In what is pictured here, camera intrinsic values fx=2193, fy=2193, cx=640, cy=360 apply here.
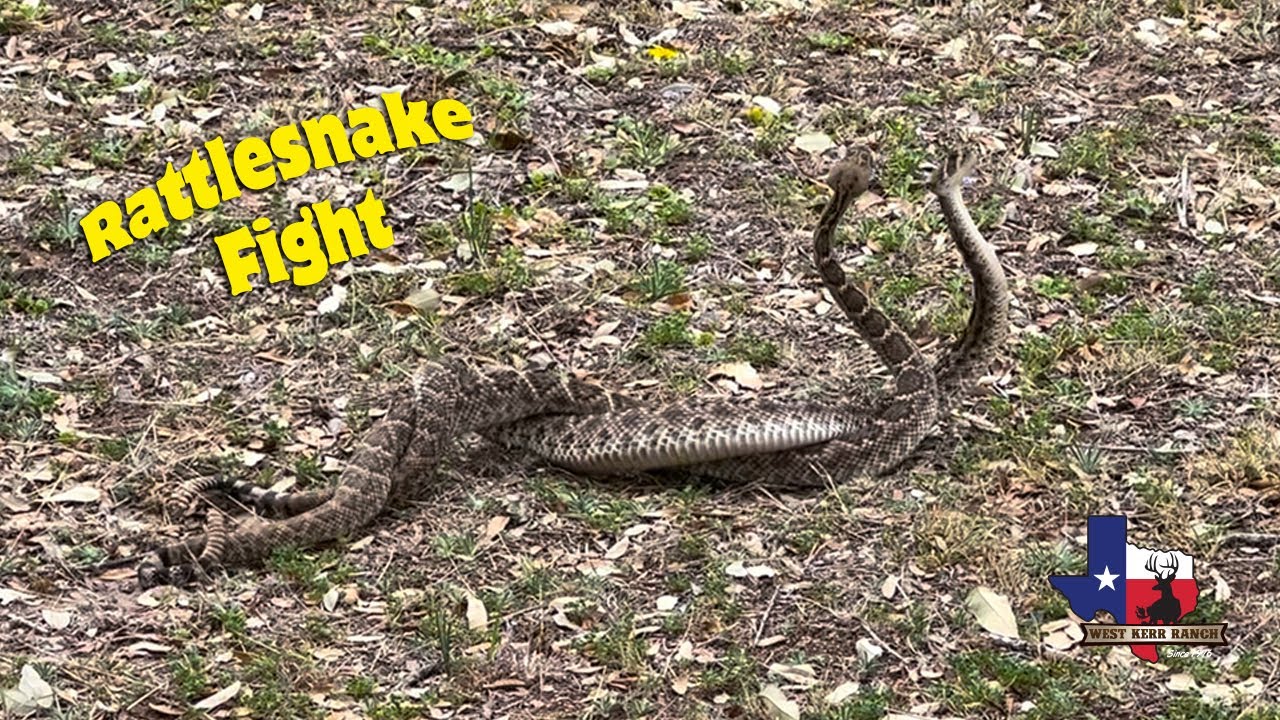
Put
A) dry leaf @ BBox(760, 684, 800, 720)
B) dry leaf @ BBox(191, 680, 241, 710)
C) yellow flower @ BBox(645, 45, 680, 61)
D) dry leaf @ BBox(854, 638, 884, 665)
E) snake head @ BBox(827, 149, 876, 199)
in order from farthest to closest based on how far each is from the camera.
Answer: yellow flower @ BBox(645, 45, 680, 61) → snake head @ BBox(827, 149, 876, 199) → dry leaf @ BBox(854, 638, 884, 665) → dry leaf @ BBox(191, 680, 241, 710) → dry leaf @ BBox(760, 684, 800, 720)

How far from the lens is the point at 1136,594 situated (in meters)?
7.20

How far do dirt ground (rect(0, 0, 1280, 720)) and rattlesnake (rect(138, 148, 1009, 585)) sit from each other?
0.12 m

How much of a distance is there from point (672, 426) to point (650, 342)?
117 centimetres

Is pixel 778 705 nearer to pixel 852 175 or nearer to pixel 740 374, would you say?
pixel 852 175

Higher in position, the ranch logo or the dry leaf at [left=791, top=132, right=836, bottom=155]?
the dry leaf at [left=791, top=132, right=836, bottom=155]

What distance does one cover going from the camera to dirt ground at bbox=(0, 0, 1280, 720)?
7.00m

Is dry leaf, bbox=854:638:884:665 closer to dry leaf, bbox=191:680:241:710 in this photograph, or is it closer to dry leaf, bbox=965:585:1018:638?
dry leaf, bbox=965:585:1018:638

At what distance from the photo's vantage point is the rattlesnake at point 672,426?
7875 millimetres

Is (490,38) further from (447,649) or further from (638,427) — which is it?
(447,649)

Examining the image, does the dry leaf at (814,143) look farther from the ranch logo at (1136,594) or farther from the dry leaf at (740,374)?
the ranch logo at (1136,594)

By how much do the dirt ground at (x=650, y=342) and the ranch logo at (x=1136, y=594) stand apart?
73 millimetres

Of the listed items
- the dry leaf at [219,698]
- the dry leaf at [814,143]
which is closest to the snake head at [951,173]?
the dry leaf at [814,143]

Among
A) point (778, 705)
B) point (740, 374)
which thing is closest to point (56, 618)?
point (778, 705)

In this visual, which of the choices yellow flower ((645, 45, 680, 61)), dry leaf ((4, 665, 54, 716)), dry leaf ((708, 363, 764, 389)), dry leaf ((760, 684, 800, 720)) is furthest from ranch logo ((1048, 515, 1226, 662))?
yellow flower ((645, 45, 680, 61))
